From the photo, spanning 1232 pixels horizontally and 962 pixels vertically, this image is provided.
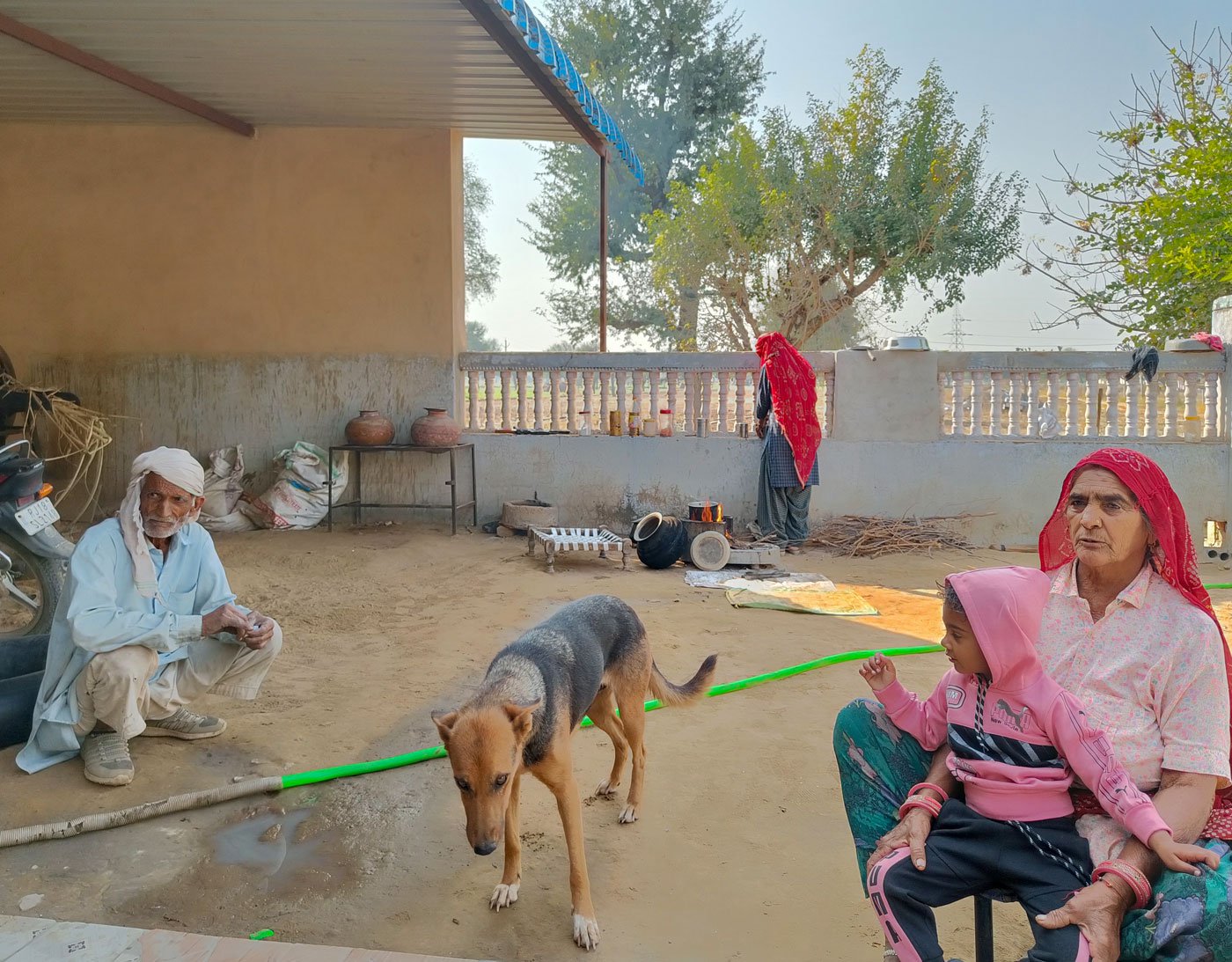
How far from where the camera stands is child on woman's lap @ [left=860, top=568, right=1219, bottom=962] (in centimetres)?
197

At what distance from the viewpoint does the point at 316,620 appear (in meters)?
6.51

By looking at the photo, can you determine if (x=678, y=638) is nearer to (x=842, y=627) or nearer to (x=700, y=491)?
(x=842, y=627)

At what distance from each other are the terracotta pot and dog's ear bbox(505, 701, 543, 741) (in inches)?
293

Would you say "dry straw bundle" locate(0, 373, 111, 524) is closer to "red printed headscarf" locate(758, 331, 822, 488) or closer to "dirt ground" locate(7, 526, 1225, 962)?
"dirt ground" locate(7, 526, 1225, 962)

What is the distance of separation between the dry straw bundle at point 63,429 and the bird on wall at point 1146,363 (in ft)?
31.5

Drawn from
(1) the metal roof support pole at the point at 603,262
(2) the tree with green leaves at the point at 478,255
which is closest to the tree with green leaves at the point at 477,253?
(2) the tree with green leaves at the point at 478,255

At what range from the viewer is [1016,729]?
213 cm

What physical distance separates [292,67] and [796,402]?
5.47m

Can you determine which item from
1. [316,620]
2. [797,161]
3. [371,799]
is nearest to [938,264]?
[797,161]

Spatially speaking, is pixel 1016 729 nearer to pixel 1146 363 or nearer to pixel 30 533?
pixel 30 533

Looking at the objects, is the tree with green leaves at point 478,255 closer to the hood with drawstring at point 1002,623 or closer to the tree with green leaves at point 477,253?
the tree with green leaves at point 477,253

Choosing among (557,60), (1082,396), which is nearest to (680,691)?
(557,60)

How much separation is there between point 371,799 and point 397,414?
7.15m

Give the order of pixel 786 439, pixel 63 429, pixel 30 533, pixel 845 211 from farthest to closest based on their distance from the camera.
→ pixel 845 211 < pixel 786 439 < pixel 63 429 < pixel 30 533
